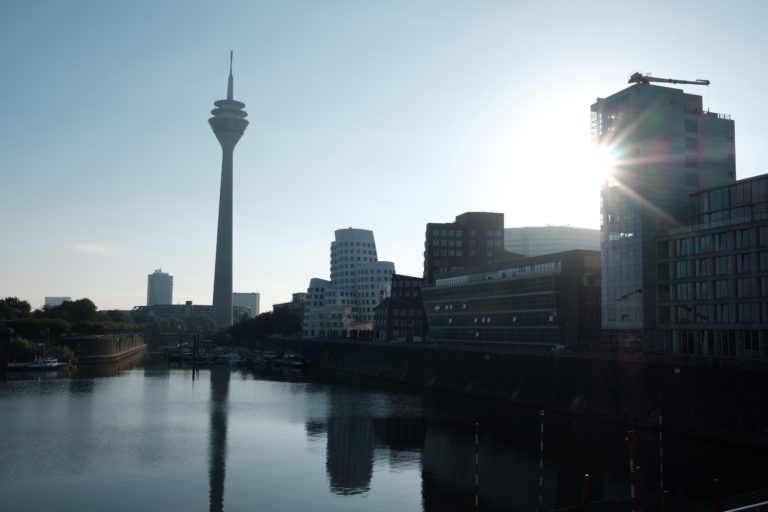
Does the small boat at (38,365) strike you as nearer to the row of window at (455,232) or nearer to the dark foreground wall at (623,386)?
the dark foreground wall at (623,386)

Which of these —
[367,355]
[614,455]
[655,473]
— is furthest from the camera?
[367,355]

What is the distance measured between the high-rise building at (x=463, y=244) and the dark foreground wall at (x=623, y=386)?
74.3 meters

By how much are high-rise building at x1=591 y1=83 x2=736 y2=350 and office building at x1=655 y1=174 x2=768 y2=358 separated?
8.57ft

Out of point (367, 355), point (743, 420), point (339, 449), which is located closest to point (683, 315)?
point (743, 420)

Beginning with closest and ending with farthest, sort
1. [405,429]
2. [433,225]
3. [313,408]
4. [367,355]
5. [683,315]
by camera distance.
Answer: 1. [405,429]
2. [683,315]
3. [313,408]
4. [367,355]
5. [433,225]

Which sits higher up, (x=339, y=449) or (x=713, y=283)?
(x=713, y=283)

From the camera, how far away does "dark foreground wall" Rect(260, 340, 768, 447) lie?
195 ft

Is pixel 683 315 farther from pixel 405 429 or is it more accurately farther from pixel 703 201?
pixel 405 429

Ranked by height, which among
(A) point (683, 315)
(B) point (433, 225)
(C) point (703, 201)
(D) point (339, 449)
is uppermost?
(B) point (433, 225)

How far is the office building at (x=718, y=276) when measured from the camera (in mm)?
72250

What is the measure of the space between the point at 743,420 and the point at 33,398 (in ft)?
292

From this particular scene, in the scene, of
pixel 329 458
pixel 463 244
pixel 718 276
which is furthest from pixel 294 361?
pixel 329 458

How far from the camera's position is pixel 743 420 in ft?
192

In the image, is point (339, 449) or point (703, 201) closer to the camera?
point (339, 449)
